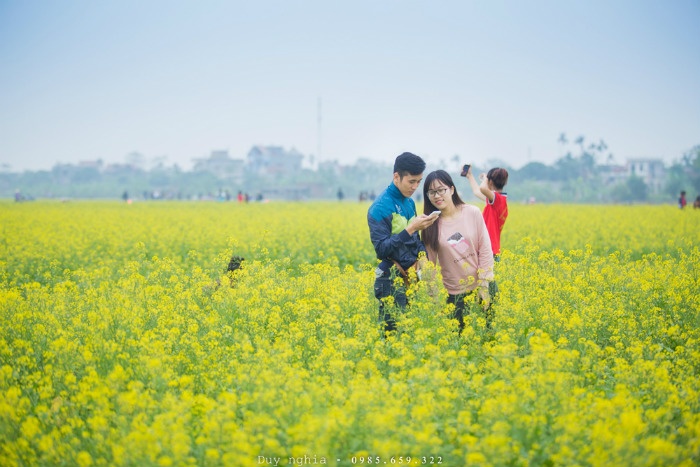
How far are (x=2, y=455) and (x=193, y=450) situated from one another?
3.68ft

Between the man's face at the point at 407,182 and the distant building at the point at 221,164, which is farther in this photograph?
the distant building at the point at 221,164

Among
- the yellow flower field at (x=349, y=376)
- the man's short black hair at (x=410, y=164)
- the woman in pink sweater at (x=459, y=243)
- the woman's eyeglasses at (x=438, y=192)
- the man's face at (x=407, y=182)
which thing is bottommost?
the yellow flower field at (x=349, y=376)

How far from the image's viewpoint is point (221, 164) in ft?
410

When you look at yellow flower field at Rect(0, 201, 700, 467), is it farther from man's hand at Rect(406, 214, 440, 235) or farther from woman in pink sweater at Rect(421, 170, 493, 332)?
man's hand at Rect(406, 214, 440, 235)

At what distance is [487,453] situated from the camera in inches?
121

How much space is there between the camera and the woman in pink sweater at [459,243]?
17.2 feet

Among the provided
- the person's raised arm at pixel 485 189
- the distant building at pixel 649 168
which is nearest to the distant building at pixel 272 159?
the distant building at pixel 649 168

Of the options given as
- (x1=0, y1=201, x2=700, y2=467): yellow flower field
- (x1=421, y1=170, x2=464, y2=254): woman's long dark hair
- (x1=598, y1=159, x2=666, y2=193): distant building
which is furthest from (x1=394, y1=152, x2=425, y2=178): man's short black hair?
(x1=598, y1=159, x2=666, y2=193): distant building

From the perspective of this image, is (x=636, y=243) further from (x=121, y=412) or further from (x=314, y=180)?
(x=314, y=180)

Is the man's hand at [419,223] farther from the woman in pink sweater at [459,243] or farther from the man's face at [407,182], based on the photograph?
the woman in pink sweater at [459,243]

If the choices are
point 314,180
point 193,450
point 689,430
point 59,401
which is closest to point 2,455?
point 59,401

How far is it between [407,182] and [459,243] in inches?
32.7

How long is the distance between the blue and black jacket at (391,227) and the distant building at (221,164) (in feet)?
381

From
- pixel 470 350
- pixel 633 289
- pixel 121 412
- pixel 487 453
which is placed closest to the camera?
pixel 487 453
